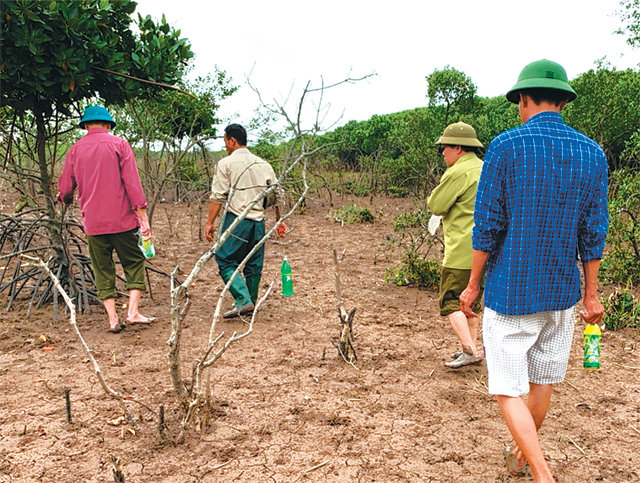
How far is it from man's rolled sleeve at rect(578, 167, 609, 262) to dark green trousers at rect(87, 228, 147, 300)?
3543 mm

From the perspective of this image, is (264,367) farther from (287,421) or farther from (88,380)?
(88,380)

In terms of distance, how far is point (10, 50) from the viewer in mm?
4125

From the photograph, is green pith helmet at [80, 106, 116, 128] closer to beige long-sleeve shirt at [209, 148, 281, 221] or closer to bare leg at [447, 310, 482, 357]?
beige long-sleeve shirt at [209, 148, 281, 221]

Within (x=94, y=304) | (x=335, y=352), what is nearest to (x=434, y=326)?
(x=335, y=352)

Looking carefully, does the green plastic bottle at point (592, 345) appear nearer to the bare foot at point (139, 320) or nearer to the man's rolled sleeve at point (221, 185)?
the man's rolled sleeve at point (221, 185)

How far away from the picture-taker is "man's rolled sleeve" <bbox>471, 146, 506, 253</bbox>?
225 centimetres

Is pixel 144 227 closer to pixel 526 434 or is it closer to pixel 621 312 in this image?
pixel 526 434

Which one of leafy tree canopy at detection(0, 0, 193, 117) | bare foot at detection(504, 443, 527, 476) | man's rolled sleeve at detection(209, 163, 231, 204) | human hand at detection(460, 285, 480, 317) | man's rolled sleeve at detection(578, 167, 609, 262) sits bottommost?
bare foot at detection(504, 443, 527, 476)

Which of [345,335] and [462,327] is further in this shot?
[345,335]

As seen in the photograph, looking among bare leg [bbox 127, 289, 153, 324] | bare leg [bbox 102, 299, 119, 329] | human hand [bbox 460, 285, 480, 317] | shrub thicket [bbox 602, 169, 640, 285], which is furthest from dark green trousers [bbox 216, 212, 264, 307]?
shrub thicket [bbox 602, 169, 640, 285]

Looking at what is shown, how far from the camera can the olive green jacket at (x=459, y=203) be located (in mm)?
3551

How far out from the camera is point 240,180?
4.88 metres

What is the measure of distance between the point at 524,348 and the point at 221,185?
319 cm

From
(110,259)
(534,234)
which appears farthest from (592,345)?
(110,259)
